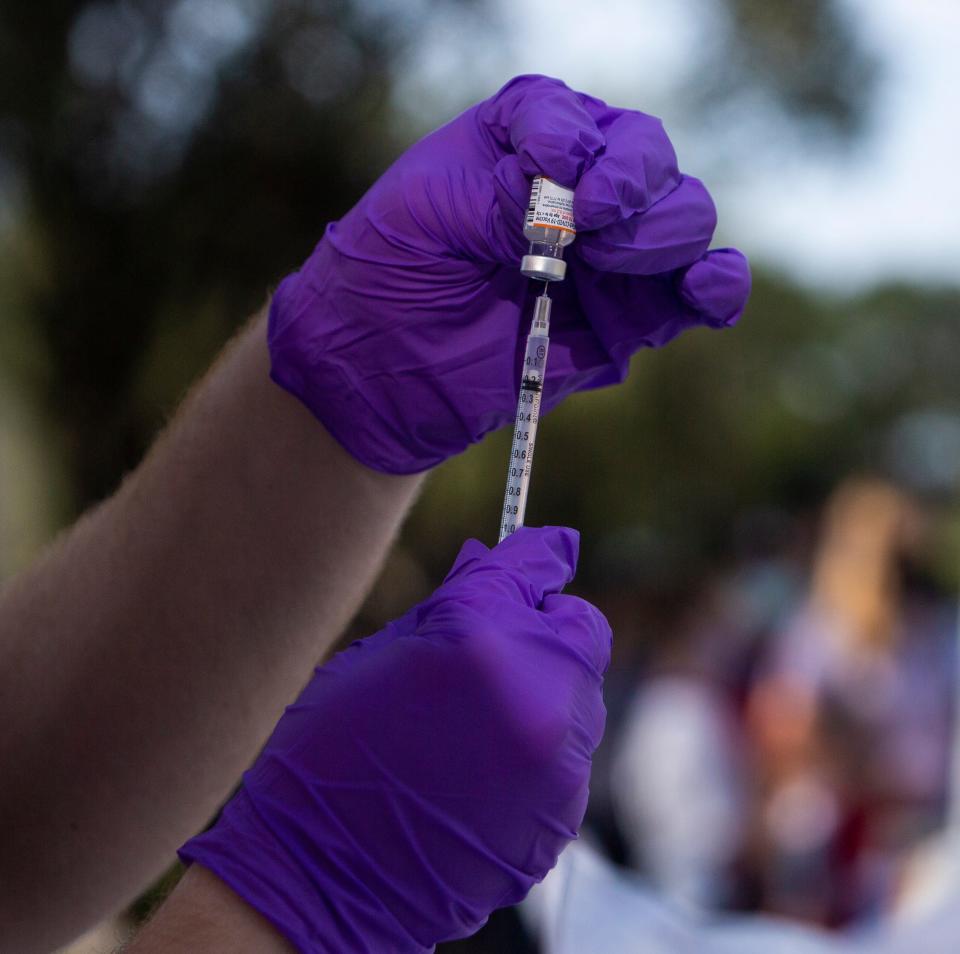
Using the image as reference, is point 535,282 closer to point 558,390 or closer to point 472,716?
point 558,390

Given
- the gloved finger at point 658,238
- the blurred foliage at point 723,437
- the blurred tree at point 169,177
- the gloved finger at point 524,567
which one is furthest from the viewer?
the blurred foliage at point 723,437

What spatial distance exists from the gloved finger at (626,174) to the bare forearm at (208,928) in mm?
629

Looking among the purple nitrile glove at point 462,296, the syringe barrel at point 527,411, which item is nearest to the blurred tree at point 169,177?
the purple nitrile glove at point 462,296

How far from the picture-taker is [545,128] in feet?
3.09

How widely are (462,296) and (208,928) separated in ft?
2.07

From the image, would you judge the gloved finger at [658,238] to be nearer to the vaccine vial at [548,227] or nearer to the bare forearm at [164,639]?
the vaccine vial at [548,227]

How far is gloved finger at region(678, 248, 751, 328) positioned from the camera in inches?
40.3

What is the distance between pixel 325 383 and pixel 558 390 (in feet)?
0.82

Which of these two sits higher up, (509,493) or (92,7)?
(92,7)

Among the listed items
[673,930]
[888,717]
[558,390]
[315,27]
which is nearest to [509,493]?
[558,390]

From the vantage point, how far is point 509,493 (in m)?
1.05

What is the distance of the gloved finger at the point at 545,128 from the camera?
0.93 meters

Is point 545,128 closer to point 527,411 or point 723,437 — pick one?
point 527,411

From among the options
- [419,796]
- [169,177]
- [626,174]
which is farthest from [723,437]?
[419,796]
